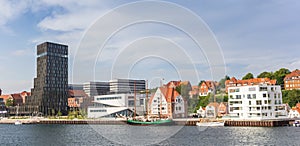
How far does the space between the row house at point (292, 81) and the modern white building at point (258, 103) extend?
1755 inches

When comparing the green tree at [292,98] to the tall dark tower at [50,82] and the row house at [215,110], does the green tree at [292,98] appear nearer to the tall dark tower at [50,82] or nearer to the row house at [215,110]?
the row house at [215,110]

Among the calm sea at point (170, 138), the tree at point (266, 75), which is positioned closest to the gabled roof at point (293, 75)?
the tree at point (266, 75)

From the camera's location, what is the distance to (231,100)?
74062mm

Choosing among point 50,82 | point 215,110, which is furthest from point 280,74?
point 50,82

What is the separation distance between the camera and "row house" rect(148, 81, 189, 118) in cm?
9406

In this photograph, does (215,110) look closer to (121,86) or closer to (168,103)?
(168,103)

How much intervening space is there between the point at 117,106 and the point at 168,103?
23.5 m

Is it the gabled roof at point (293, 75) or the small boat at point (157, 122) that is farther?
the gabled roof at point (293, 75)

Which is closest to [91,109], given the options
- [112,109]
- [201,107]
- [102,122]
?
[112,109]

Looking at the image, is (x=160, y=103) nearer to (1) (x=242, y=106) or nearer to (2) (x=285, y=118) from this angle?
(1) (x=242, y=106)

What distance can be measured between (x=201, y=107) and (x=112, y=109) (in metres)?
31.4

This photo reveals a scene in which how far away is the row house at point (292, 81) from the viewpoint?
11056cm

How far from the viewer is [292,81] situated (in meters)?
111

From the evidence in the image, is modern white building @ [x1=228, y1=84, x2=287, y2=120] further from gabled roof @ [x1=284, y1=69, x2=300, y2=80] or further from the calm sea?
gabled roof @ [x1=284, y1=69, x2=300, y2=80]
